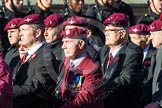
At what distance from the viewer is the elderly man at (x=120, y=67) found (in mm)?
8820

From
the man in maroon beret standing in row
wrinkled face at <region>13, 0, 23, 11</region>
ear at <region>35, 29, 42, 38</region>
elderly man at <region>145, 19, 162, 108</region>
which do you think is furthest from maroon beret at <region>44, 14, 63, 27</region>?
wrinkled face at <region>13, 0, 23, 11</region>

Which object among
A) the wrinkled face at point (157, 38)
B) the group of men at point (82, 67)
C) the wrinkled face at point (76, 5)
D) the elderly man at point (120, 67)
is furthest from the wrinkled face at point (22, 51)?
the wrinkled face at point (76, 5)

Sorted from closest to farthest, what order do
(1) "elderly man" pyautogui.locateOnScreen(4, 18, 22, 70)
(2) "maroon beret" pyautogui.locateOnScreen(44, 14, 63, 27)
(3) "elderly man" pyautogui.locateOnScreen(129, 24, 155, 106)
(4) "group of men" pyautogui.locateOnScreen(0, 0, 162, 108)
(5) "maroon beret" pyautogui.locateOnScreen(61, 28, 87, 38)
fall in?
(4) "group of men" pyautogui.locateOnScreen(0, 0, 162, 108) → (5) "maroon beret" pyautogui.locateOnScreen(61, 28, 87, 38) → (2) "maroon beret" pyautogui.locateOnScreen(44, 14, 63, 27) → (3) "elderly man" pyautogui.locateOnScreen(129, 24, 155, 106) → (1) "elderly man" pyautogui.locateOnScreen(4, 18, 22, 70)

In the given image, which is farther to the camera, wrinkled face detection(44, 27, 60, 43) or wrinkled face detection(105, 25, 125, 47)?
wrinkled face detection(44, 27, 60, 43)

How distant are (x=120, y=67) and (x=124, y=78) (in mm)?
218

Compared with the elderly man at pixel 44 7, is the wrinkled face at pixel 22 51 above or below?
below

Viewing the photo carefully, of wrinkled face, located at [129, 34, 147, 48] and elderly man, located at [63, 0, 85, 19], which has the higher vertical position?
elderly man, located at [63, 0, 85, 19]

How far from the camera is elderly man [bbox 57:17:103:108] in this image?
7906mm

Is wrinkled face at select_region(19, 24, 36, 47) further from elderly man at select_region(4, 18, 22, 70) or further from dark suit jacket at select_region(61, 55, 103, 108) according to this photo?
dark suit jacket at select_region(61, 55, 103, 108)

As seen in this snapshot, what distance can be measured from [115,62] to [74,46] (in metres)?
1.04

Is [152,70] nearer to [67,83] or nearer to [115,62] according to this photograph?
[115,62]

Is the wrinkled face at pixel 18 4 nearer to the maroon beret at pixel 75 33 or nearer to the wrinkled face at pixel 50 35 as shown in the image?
the wrinkled face at pixel 50 35

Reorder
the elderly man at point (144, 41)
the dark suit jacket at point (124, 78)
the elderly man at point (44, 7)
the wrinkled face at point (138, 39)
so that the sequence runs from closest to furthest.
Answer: the dark suit jacket at point (124, 78)
the elderly man at point (144, 41)
the wrinkled face at point (138, 39)
the elderly man at point (44, 7)

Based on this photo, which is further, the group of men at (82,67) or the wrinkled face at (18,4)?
the wrinkled face at (18,4)
